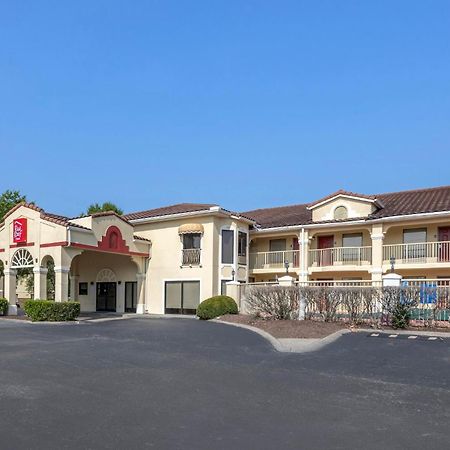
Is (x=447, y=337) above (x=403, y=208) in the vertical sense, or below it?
below

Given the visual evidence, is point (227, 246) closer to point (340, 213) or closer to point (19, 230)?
point (340, 213)

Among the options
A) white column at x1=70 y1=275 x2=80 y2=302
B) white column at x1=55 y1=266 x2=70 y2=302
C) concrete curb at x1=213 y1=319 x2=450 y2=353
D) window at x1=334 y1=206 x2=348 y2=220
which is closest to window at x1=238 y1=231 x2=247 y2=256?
window at x1=334 y1=206 x2=348 y2=220

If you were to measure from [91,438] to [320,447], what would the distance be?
102 inches

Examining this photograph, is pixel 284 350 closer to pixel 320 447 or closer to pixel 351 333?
pixel 351 333

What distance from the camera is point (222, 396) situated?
8031 millimetres

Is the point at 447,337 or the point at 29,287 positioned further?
the point at 29,287

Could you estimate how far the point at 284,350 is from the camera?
14.0 metres

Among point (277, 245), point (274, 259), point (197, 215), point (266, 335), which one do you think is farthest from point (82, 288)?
point (266, 335)

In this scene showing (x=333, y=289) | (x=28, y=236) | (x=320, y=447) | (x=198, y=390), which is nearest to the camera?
(x=320, y=447)

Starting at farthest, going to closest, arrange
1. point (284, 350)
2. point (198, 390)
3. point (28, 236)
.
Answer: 1. point (28, 236)
2. point (284, 350)
3. point (198, 390)

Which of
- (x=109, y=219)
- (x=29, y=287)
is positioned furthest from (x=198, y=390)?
(x=29, y=287)

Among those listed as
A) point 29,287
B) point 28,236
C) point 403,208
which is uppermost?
point 403,208

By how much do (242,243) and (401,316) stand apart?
14982mm

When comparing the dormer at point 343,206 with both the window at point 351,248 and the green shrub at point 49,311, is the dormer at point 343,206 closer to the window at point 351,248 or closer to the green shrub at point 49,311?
the window at point 351,248
